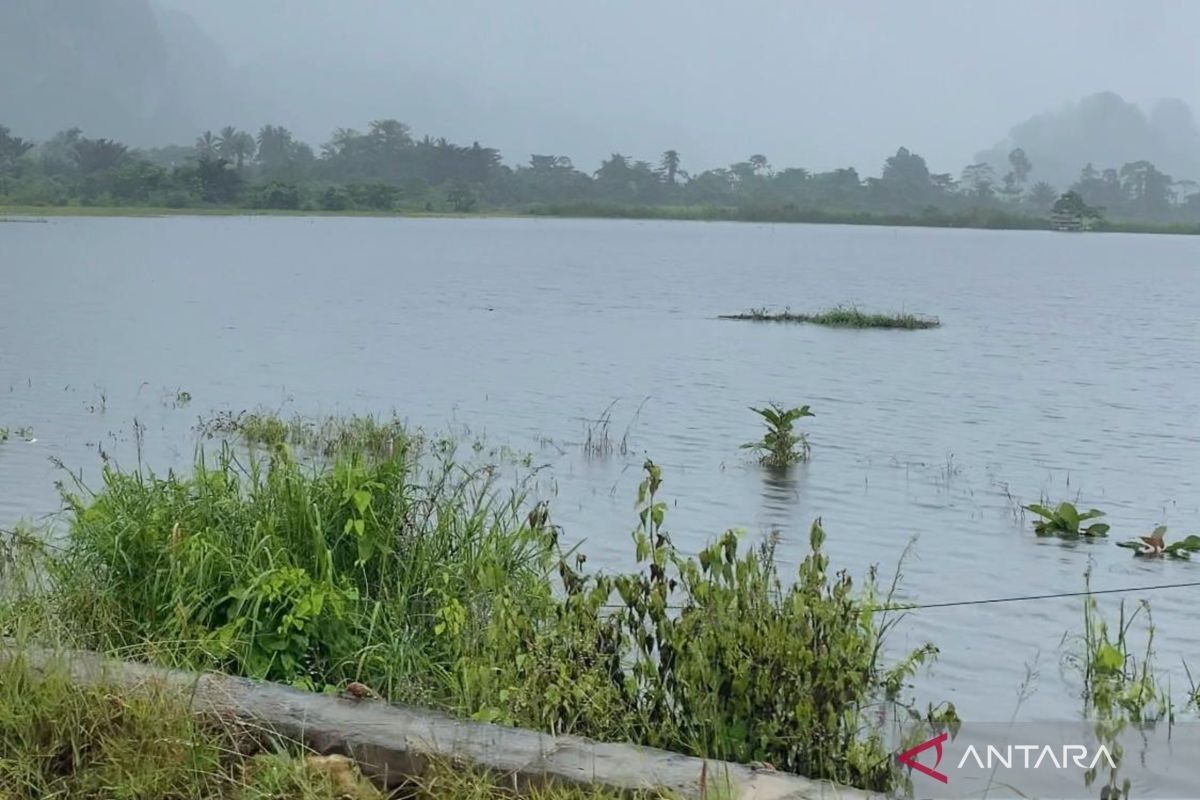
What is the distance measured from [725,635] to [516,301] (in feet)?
138

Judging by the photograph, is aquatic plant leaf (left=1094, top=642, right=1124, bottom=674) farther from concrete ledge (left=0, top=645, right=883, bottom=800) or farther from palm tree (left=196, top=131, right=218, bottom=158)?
palm tree (left=196, top=131, right=218, bottom=158)

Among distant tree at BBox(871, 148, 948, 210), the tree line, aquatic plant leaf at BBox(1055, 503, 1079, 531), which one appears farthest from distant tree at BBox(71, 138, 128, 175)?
aquatic plant leaf at BBox(1055, 503, 1079, 531)

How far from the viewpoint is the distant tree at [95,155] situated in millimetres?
156750

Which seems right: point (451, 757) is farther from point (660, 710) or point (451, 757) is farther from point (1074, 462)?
point (1074, 462)

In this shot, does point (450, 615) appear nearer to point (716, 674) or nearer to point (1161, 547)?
point (716, 674)

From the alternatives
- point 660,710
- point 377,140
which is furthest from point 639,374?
point 377,140

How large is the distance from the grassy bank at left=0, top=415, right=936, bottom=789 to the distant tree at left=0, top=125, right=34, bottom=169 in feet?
499

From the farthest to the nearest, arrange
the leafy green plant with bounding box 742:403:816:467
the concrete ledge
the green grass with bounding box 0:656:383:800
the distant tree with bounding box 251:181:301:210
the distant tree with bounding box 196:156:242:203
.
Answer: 1. the distant tree with bounding box 251:181:301:210
2. the distant tree with bounding box 196:156:242:203
3. the leafy green plant with bounding box 742:403:816:467
4. the green grass with bounding box 0:656:383:800
5. the concrete ledge

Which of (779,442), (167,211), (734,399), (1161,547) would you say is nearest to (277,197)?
(167,211)

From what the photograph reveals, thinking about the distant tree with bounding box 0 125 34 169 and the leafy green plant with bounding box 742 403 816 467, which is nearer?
the leafy green plant with bounding box 742 403 816 467

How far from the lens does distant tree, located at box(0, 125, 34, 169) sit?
14675 cm

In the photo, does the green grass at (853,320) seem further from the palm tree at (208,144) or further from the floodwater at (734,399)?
the palm tree at (208,144)

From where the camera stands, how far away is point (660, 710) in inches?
207

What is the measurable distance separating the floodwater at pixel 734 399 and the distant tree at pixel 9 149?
9711 cm
